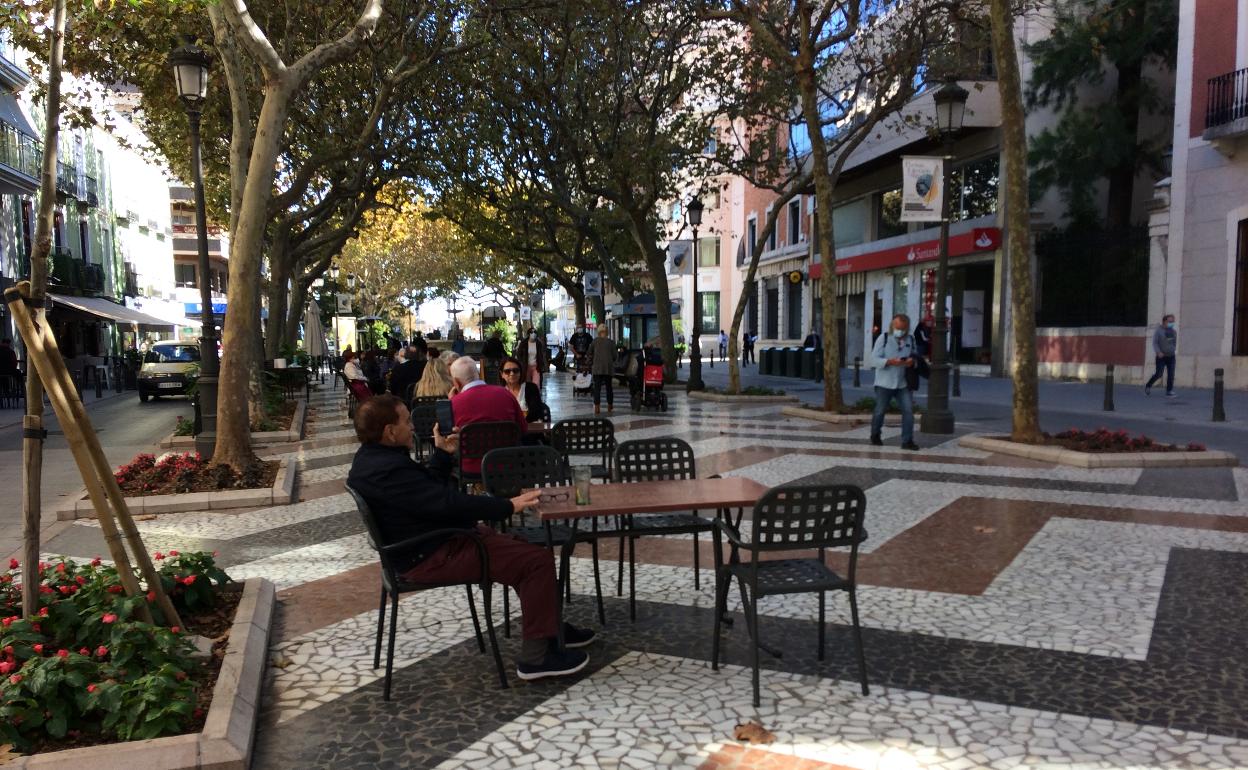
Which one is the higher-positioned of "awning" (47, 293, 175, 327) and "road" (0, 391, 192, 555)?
"awning" (47, 293, 175, 327)

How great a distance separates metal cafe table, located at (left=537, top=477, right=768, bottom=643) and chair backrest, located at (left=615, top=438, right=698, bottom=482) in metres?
0.49

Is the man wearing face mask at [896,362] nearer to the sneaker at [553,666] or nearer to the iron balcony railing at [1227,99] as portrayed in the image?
the sneaker at [553,666]

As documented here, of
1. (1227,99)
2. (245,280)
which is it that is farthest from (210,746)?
(1227,99)

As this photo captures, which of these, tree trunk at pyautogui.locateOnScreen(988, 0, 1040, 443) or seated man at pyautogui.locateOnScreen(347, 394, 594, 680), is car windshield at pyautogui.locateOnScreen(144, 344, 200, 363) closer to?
tree trunk at pyautogui.locateOnScreen(988, 0, 1040, 443)

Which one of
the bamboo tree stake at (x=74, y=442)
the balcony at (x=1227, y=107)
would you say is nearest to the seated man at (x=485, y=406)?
the bamboo tree stake at (x=74, y=442)

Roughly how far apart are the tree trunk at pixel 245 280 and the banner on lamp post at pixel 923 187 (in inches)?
333

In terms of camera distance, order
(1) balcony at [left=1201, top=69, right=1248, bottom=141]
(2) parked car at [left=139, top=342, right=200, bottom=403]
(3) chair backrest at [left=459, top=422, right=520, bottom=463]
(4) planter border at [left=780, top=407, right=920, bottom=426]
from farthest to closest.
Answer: (2) parked car at [left=139, top=342, right=200, bottom=403] < (1) balcony at [left=1201, top=69, right=1248, bottom=141] < (4) planter border at [left=780, top=407, right=920, bottom=426] < (3) chair backrest at [left=459, top=422, right=520, bottom=463]

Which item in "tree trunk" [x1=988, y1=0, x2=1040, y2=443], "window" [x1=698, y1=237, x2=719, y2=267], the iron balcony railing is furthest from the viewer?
"window" [x1=698, y1=237, x2=719, y2=267]

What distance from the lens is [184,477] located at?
828 centimetres

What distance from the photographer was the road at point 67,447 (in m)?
7.87

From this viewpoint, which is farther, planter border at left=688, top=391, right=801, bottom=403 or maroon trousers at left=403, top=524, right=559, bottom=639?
planter border at left=688, top=391, right=801, bottom=403

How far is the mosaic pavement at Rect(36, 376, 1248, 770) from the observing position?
10.4 feet

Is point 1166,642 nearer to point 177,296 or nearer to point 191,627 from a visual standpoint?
point 191,627

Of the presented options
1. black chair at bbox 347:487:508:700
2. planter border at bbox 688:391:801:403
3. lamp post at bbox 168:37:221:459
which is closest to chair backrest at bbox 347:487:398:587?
black chair at bbox 347:487:508:700
